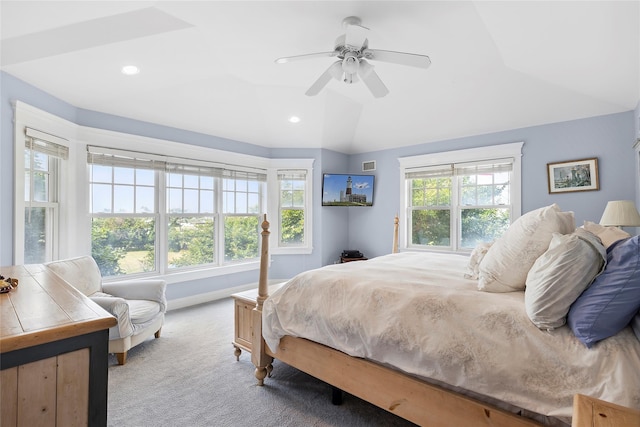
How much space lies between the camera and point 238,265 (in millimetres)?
4898

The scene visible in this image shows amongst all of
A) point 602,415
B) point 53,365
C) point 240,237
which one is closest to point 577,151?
point 602,415

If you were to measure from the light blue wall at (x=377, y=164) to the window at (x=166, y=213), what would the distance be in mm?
363

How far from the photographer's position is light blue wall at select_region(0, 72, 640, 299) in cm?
279

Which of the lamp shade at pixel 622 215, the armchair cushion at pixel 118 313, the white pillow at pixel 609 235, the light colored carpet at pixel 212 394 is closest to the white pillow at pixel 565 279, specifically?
the white pillow at pixel 609 235

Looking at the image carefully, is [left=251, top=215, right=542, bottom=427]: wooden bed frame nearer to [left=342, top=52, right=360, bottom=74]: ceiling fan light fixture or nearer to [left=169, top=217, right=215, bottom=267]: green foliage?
[left=342, top=52, right=360, bottom=74]: ceiling fan light fixture

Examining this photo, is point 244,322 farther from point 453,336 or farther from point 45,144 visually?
point 45,144

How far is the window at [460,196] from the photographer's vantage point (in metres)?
4.23

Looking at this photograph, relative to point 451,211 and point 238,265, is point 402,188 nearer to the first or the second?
point 451,211

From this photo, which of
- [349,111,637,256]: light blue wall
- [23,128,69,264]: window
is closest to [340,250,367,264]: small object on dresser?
[349,111,637,256]: light blue wall

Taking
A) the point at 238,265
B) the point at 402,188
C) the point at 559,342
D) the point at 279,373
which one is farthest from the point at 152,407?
the point at 402,188

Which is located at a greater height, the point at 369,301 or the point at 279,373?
the point at 369,301

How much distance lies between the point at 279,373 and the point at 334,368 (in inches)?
30.8

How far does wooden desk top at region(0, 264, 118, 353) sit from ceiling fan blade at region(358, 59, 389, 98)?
2305 mm

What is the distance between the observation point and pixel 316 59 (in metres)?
3.26
